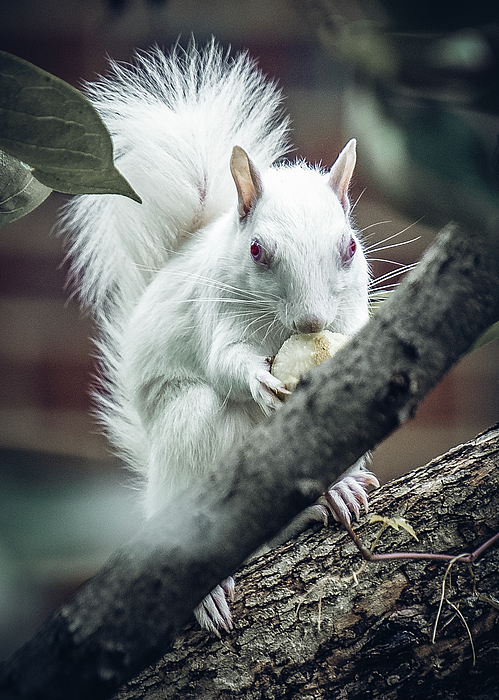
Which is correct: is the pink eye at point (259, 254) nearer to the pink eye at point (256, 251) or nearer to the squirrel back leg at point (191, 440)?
the pink eye at point (256, 251)

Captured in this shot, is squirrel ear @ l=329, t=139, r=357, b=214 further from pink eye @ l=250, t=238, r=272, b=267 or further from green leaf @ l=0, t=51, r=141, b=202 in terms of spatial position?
green leaf @ l=0, t=51, r=141, b=202

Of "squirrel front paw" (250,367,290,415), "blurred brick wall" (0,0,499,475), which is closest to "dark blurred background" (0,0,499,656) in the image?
"blurred brick wall" (0,0,499,475)

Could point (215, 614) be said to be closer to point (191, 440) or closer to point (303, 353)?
point (191, 440)

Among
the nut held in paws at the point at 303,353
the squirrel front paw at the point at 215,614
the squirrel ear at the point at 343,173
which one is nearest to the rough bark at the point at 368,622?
the squirrel front paw at the point at 215,614

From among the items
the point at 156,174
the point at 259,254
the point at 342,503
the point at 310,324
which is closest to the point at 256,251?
the point at 259,254

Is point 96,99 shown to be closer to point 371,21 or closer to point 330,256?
point 330,256

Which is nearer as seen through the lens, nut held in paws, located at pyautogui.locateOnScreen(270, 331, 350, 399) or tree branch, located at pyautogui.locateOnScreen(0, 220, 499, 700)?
tree branch, located at pyautogui.locateOnScreen(0, 220, 499, 700)
